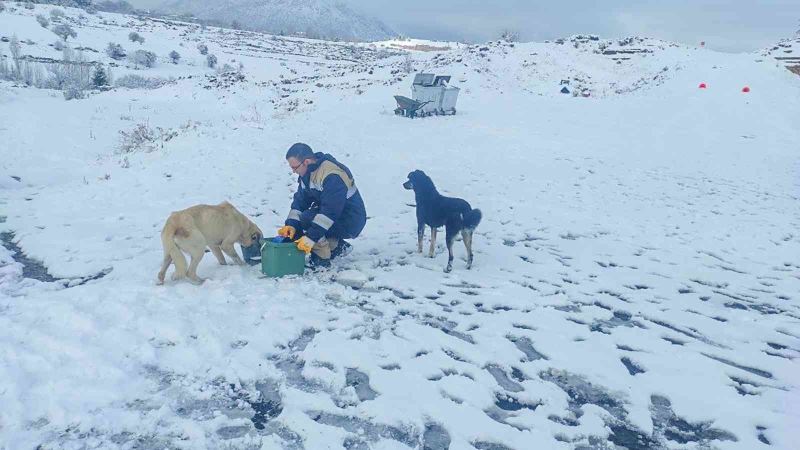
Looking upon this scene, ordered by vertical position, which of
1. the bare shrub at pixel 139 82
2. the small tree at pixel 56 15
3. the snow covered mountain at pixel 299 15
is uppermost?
the snow covered mountain at pixel 299 15

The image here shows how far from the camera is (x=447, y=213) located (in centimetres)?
644

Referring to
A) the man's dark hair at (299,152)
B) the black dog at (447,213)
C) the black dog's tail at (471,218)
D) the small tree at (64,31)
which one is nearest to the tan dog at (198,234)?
the man's dark hair at (299,152)

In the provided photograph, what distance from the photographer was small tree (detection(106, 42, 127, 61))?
38.5 m

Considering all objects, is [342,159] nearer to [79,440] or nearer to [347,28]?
[79,440]

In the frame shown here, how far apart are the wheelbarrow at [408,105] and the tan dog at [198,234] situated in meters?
12.1

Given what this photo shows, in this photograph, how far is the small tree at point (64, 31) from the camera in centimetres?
3900

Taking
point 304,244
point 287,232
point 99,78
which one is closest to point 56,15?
point 99,78

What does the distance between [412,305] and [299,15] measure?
154 metres

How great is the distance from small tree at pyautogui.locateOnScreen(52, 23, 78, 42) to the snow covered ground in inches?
1167

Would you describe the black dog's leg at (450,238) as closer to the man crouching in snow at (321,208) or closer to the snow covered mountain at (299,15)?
the man crouching in snow at (321,208)

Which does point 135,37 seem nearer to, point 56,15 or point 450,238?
point 56,15

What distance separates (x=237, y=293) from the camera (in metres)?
5.33

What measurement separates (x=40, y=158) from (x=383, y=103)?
11.6m

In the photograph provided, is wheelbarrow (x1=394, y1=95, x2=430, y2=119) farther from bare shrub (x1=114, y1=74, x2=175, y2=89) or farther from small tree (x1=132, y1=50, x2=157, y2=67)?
small tree (x1=132, y1=50, x2=157, y2=67)
